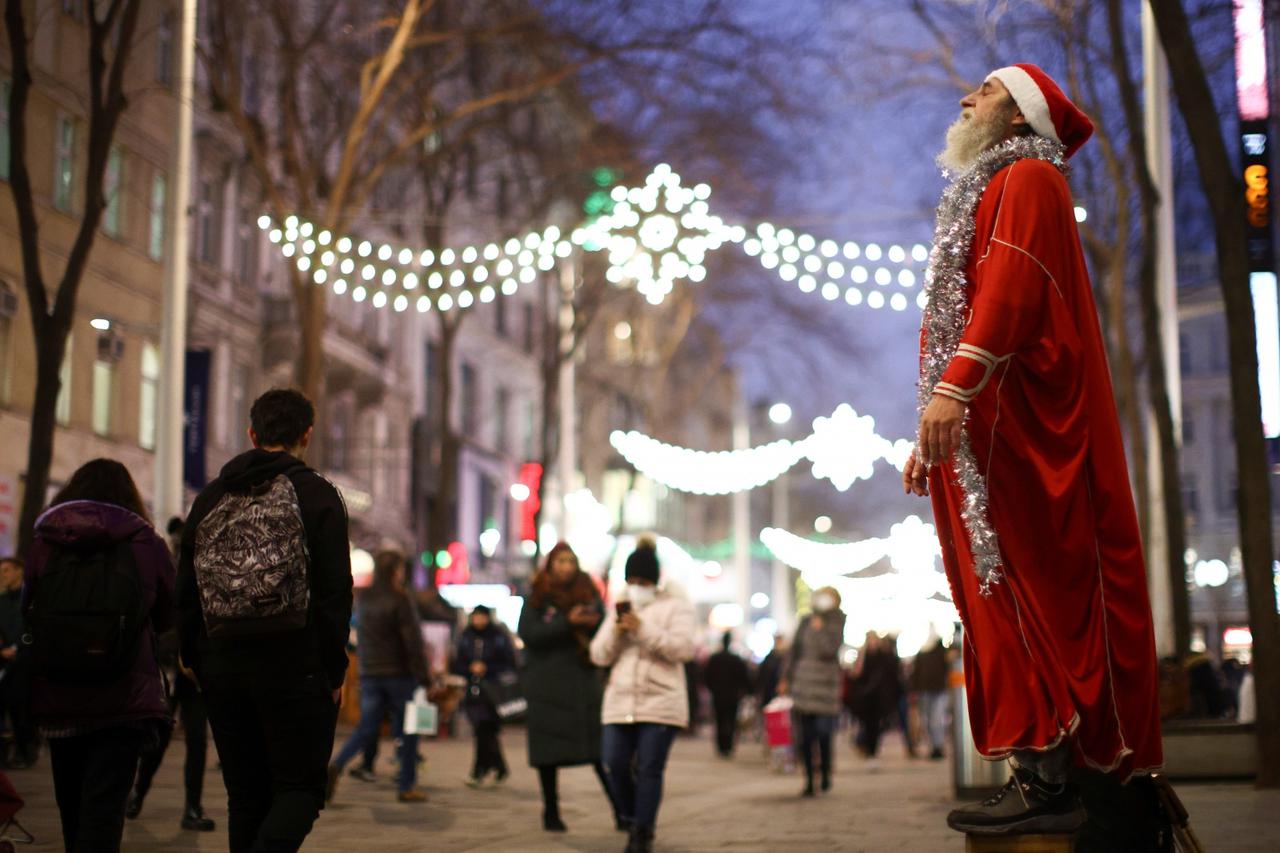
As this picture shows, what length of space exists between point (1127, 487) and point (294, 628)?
2695 millimetres

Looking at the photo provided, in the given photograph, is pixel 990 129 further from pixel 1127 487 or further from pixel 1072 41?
pixel 1072 41

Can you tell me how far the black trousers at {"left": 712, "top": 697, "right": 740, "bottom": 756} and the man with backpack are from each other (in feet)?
72.2

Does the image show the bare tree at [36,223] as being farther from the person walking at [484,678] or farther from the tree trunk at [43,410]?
the person walking at [484,678]

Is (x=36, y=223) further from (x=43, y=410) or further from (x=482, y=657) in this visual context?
(x=482, y=657)

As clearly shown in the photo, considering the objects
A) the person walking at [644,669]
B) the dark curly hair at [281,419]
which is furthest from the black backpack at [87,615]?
the person walking at [644,669]

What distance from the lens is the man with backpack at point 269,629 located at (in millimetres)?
6535

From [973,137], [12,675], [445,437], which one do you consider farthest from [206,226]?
[973,137]

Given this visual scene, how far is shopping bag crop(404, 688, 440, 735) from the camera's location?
1544cm

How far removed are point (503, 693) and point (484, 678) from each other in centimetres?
65

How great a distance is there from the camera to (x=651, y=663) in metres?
11.5

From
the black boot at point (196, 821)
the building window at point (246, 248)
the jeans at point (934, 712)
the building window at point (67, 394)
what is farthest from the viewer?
the building window at point (246, 248)

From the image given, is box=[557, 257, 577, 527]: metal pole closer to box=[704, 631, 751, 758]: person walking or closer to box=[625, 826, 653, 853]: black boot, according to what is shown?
box=[704, 631, 751, 758]: person walking

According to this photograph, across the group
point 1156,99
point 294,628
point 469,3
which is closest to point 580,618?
point 294,628

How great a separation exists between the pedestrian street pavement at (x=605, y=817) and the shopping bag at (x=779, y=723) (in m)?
1.65
